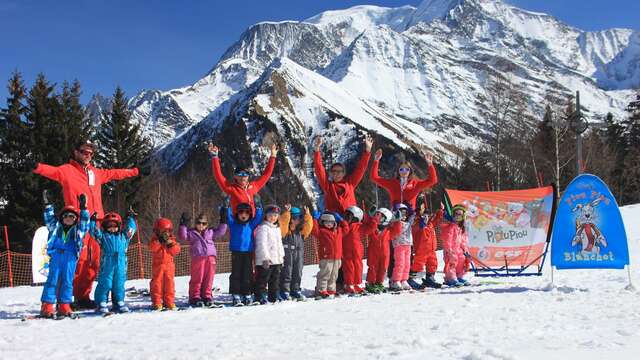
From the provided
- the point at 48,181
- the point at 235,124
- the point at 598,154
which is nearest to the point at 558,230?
the point at 48,181

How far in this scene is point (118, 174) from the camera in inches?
316

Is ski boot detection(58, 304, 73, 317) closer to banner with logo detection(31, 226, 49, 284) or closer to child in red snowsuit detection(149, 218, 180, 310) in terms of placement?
child in red snowsuit detection(149, 218, 180, 310)

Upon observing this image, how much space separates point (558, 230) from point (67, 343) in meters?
6.74

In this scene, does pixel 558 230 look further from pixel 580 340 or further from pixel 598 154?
pixel 598 154

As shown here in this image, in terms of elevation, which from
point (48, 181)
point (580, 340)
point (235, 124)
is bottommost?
point (580, 340)

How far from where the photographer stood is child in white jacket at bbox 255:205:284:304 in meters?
7.66

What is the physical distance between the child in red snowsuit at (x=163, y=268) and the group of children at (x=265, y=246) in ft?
0.04

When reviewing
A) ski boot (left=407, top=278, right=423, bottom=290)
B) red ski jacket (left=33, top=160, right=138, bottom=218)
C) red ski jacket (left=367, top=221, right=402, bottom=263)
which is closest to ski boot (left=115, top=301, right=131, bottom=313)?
red ski jacket (left=33, top=160, right=138, bottom=218)

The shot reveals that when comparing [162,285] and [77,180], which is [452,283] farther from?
[77,180]

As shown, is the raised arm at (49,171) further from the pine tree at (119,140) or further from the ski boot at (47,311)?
the pine tree at (119,140)

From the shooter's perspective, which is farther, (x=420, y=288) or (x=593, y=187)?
(x=420, y=288)

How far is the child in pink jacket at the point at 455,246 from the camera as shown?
31.1 feet

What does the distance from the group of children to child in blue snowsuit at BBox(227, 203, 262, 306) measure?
0.01 meters

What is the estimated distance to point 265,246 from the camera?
768 cm
